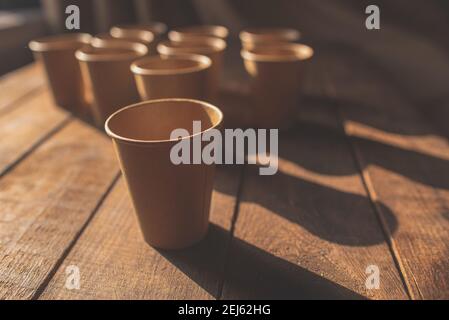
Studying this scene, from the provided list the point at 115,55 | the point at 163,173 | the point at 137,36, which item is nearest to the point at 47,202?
the point at 163,173

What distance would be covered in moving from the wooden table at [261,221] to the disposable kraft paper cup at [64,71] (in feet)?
0.30

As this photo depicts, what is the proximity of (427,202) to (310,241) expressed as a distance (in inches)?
7.5

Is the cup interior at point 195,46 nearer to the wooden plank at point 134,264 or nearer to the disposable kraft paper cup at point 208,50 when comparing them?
the disposable kraft paper cup at point 208,50

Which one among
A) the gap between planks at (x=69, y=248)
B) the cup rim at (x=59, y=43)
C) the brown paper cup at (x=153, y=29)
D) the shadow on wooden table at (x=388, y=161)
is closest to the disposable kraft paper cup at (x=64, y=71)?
the cup rim at (x=59, y=43)

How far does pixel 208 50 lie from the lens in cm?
74

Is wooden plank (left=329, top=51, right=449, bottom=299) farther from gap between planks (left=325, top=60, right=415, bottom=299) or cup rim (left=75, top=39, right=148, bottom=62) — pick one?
cup rim (left=75, top=39, right=148, bottom=62)

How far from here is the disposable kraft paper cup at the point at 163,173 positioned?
0.43 metres

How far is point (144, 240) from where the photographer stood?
502 mm

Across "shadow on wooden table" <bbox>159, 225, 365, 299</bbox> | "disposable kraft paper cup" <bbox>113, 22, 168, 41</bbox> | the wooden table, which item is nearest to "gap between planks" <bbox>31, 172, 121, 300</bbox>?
the wooden table

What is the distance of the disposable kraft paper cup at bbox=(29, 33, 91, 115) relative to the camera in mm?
849

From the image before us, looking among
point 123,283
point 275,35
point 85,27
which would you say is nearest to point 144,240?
point 123,283

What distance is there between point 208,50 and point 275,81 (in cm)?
13

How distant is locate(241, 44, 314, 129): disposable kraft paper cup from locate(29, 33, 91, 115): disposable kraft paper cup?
0.37m
